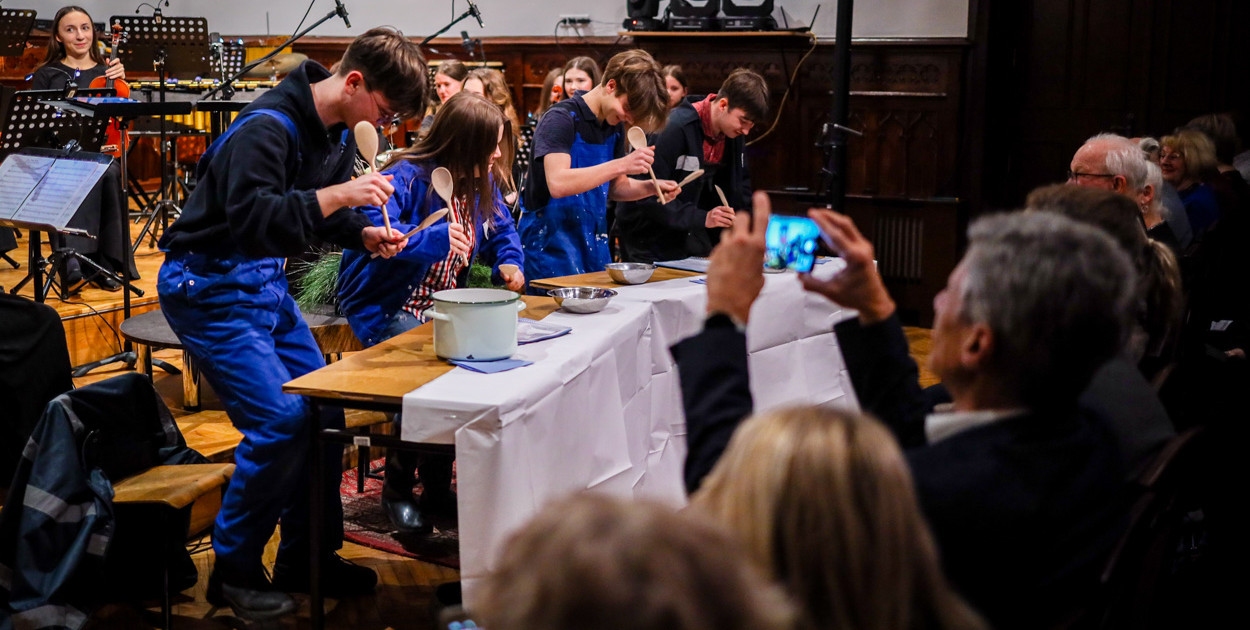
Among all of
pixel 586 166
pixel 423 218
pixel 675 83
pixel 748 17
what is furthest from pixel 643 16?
pixel 423 218

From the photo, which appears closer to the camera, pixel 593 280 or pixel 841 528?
pixel 841 528

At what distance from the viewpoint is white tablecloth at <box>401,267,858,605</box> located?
90.6 inches

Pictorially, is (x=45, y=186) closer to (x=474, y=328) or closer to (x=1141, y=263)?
(x=474, y=328)

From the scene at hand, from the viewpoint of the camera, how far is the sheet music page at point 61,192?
4.20m

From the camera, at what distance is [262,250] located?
8.43ft

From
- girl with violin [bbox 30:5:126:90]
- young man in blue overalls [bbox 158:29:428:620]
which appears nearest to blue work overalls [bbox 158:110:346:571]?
young man in blue overalls [bbox 158:29:428:620]

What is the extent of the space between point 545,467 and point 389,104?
3.26 ft

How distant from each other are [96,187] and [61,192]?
1877 millimetres

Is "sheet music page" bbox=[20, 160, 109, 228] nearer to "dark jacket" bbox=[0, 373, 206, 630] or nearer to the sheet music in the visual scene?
the sheet music

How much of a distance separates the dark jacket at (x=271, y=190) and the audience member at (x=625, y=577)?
193cm

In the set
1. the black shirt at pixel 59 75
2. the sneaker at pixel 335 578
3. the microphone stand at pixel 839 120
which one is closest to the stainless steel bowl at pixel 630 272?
the sneaker at pixel 335 578

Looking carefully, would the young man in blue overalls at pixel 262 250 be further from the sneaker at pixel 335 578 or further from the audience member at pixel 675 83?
the audience member at pixel 675 83

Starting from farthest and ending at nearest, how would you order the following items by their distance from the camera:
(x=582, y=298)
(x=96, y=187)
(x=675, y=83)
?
1. (x=96, y=187)
2. (x=675, y=83)
3. (x=582, y=298)

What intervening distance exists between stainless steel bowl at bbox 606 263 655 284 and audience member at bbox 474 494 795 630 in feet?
9.36
